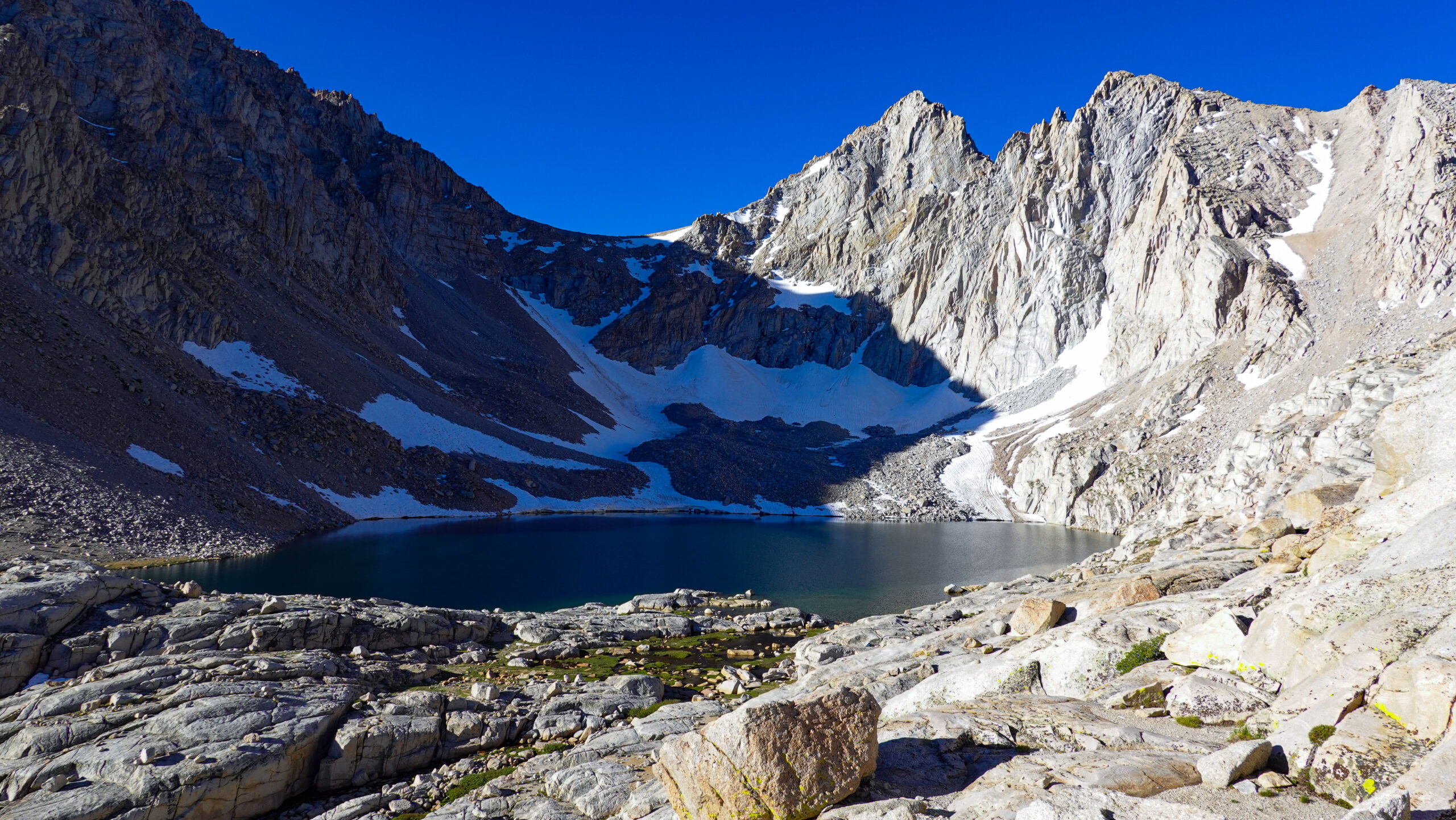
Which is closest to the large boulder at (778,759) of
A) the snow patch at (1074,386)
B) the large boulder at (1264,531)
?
the large boulder at (1264,531)

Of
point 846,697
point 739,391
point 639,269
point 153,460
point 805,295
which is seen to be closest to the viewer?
point 846,697

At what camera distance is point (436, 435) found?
9169 centimetres

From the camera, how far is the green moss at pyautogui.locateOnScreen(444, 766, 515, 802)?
50.5 feet

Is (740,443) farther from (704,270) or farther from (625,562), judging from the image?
(704,270)

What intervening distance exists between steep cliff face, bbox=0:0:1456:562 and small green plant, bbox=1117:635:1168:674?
5427cm

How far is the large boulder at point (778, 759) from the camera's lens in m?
8.62

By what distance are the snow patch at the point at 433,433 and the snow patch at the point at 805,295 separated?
9151 cm

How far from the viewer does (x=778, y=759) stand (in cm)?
870

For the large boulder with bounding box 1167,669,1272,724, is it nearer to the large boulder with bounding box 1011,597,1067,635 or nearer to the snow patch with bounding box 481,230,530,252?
the large boulder with bounding box 1011,597,1067,635

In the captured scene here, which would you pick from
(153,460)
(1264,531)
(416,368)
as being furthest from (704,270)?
(1264,531)

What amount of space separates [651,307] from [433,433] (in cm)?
8720

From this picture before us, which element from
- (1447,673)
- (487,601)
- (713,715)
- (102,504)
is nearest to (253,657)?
(713,715)

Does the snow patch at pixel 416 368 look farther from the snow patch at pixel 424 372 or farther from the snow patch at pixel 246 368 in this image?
the snow patch at pixel 246 368

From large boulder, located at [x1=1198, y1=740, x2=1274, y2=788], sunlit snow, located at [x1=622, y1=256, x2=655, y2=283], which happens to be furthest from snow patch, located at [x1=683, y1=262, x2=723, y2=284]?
large boulder, located at [x1=1198, y1=740, x2=1274, y2=788]
